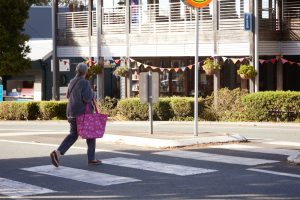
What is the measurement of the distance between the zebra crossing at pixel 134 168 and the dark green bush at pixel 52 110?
1411cm

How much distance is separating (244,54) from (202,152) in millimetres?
14358

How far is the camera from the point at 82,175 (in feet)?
32.4

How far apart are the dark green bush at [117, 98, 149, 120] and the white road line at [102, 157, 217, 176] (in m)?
13.4

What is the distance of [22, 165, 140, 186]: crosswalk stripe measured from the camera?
9.33 meters

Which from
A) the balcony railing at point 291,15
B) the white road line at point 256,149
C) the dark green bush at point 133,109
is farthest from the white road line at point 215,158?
the balcony railing at point 291,15

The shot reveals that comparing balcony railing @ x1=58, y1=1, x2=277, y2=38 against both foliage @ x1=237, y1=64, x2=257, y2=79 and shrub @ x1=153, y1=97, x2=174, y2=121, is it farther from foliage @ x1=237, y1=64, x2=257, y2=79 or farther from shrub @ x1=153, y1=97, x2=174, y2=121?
shrub @ x1=153, y1=97, x2=174, y2=121

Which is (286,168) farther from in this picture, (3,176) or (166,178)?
(3,176)

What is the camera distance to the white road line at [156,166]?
33.3ft

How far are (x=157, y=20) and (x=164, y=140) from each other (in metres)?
16.8

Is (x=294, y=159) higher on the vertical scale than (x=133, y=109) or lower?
lower

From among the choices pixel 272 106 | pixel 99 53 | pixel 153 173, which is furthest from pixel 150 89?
pixel 99 53

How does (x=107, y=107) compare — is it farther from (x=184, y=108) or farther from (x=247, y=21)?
(x=247, y=21)

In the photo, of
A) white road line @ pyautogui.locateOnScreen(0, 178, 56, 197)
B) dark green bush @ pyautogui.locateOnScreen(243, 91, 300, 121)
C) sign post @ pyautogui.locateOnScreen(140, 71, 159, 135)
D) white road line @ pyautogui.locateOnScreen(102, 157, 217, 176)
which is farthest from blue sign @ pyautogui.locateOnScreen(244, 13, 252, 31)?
white road line @ pyautogui.locateOnScreen(0, 178, 56, 197)

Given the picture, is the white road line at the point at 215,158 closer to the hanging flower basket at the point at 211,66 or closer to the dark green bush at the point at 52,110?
the hanging flower basket at the point at 211,66
